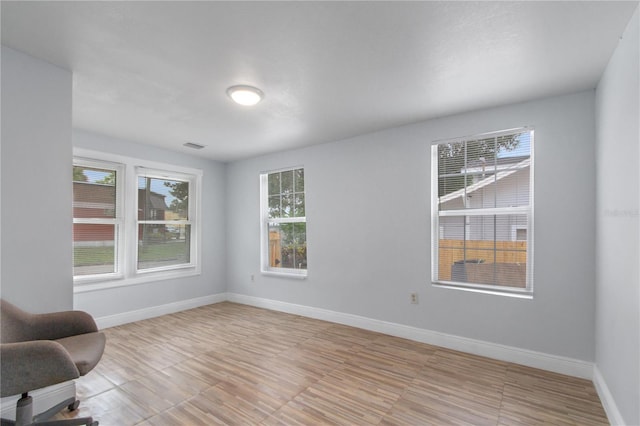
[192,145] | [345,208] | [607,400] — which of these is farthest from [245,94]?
[607,400]

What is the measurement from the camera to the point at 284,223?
495cm

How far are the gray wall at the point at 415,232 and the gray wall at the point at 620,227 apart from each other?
0.22 metres

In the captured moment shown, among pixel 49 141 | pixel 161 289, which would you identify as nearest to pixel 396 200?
pixel 49 141

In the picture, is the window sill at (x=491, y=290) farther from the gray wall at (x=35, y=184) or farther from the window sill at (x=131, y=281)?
the window sill at (x=131, y=281)

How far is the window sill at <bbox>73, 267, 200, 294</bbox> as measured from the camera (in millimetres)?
3787

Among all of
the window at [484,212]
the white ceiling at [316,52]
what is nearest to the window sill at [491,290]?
the window at [484,212]

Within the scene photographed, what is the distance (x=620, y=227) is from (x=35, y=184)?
3907 millimetres

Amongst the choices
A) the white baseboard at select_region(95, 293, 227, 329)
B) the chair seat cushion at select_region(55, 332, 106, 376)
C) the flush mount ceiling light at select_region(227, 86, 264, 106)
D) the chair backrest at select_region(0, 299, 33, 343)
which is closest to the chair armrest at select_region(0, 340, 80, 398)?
the chair seat cushion at select_region(55, 332, 106, 376)

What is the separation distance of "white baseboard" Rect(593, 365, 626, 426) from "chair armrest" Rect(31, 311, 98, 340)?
11.8 feet

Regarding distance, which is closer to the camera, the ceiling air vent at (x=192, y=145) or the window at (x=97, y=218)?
the window at (x=97, y=218)

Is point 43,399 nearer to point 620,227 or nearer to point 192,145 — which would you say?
point 192,145

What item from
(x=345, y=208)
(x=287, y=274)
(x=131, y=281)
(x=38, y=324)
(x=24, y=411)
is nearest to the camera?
(x=24, y=411)

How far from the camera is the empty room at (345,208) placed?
181 cm

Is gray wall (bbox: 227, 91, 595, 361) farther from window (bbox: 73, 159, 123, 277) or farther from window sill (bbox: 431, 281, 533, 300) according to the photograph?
window (bbox: 73, 159, 123, 277)
